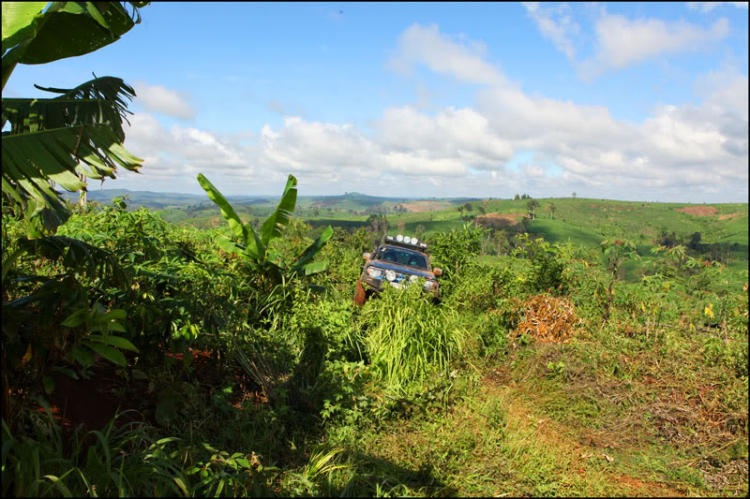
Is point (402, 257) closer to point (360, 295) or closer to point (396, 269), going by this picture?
point (396, 269)

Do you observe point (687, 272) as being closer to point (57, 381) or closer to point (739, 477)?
point (739, 477)

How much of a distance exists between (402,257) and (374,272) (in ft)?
6.14

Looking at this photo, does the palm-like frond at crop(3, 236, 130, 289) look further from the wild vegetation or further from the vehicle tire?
the vehicle tire

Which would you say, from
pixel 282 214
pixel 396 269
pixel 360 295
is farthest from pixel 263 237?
pixel 396 269

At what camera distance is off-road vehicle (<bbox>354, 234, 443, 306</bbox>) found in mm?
8273

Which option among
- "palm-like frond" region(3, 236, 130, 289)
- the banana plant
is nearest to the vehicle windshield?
the banana plant

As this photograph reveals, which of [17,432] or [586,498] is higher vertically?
[17,432]

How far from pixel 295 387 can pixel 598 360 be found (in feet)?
12.5

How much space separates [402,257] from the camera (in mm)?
10375

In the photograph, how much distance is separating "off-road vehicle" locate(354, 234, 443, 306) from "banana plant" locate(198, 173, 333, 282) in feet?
5.03

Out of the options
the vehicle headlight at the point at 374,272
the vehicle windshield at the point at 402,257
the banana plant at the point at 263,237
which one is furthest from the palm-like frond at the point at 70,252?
the vehicle windshield at the point at 402,257

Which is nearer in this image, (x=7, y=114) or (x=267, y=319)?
(x=7, y=114)

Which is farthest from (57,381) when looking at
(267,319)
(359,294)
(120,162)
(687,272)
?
(687,272)

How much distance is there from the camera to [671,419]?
13.8 ft
